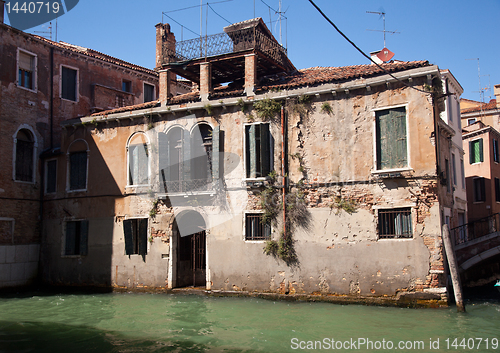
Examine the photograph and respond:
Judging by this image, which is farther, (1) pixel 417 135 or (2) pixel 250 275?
(2) pixel 250 275

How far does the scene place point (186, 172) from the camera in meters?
14.7

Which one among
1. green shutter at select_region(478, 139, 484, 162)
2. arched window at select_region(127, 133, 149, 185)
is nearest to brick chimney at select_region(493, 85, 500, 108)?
green shutter at select_region(478, 139, 484, 162)

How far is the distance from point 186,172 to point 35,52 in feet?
27.3

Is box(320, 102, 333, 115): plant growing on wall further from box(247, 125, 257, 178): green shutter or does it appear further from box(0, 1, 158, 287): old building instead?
box(0, 1, 158, 287): old building

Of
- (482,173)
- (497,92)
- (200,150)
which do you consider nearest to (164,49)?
(200,150)

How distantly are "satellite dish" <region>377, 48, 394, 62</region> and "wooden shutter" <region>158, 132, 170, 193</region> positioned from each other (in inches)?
324

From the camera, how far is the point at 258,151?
44.7 feet

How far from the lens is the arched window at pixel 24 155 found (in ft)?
54.3

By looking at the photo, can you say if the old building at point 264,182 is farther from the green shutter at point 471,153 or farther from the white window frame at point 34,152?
the green shutter at point 471,153

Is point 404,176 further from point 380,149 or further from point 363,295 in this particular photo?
point 363,295

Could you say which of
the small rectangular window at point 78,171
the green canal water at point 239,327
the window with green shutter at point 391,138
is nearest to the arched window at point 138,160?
the small rectangular window at point 78,171

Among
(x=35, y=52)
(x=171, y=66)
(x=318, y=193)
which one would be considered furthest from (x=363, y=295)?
(x=35, y=52)

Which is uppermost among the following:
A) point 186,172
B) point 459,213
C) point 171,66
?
point 171,66

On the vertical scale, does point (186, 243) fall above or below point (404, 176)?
below
